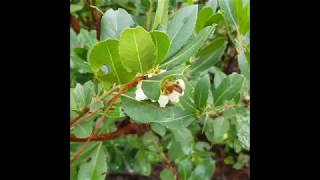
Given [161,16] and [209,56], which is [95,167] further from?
[161,16]

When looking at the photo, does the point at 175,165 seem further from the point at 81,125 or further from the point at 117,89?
the point at 117,89

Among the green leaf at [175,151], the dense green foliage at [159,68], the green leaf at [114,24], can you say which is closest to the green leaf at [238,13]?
the dense green foliage at [159,68]

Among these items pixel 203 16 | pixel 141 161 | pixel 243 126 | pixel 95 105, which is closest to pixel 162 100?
pixel 95 105

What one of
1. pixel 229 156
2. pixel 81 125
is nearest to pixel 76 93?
pixel 81 125

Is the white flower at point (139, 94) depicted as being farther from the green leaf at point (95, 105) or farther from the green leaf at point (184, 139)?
the green leaf at point (184, 139)

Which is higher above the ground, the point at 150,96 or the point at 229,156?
the point at 150,96

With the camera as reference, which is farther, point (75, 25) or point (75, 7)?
point (75, 25)
